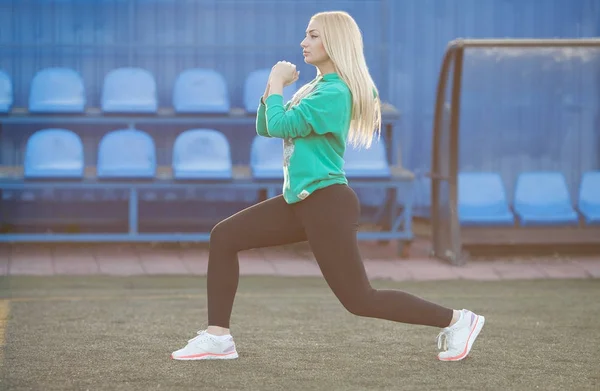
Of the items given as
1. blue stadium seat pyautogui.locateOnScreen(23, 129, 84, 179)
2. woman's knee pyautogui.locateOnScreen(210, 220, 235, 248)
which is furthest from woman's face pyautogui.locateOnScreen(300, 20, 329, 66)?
blue stadium seat pyautogui.locateOnScreen(23, 129, 84, 179)

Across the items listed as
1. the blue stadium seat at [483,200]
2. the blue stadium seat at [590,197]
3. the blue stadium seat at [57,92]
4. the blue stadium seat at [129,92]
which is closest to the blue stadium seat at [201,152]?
the blue stadium seat at [129,92]

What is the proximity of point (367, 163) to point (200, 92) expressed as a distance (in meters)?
1.96

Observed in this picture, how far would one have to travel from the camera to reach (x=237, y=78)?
42.8 feet

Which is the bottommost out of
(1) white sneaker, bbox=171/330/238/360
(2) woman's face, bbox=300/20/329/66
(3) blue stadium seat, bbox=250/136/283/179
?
(1) white sneaker, bbox=171/330/238/360

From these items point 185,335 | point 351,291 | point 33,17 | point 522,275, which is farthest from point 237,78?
point 351,291

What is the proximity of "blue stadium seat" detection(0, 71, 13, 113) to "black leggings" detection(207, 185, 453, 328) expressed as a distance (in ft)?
21.4

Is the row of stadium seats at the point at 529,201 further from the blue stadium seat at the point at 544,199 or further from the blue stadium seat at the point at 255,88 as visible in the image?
the blue stadium seat at the point at 255,88

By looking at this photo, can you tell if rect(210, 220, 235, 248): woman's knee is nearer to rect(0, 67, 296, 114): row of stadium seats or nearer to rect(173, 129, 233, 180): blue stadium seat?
rect(173, 129, 233, 180): blue stadium seat

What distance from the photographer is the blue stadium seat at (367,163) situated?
38.0 feet

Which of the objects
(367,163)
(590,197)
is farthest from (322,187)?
(590,197)

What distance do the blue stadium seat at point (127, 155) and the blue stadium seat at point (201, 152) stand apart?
0.27 meters

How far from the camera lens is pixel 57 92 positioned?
39.5 ft

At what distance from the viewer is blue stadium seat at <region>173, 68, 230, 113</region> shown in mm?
12133

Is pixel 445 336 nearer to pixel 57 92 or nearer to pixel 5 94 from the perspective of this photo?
pixel 57 92
